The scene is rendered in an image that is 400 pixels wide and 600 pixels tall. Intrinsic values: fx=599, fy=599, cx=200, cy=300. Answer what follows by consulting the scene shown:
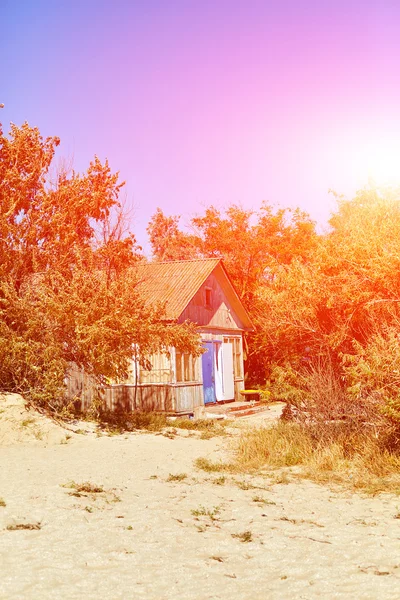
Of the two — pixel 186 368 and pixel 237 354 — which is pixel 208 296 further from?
pixel 186 368

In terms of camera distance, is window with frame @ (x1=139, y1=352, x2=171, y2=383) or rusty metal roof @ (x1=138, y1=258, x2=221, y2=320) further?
rusty metal roof @ (x1=138, y1=258, x2=221, y2=320)

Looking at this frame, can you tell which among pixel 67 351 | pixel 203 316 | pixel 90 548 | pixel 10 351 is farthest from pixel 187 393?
pixel 90 548

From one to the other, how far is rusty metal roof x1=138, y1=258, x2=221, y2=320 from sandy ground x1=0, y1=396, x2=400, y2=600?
32.9ft

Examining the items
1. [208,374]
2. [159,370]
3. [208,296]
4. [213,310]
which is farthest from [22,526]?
[213,310]

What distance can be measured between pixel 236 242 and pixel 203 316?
9142 mm

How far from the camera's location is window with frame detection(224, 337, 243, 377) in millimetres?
25062

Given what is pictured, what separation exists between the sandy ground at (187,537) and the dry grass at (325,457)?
66cm

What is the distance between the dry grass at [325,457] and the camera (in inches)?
381

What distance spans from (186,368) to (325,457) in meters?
10.2

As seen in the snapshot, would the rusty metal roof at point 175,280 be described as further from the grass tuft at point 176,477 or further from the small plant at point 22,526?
the small plant at point 22,526

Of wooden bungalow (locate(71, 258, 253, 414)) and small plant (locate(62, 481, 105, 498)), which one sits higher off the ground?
wooden bungalow (locate(71, 258, 253, 414))

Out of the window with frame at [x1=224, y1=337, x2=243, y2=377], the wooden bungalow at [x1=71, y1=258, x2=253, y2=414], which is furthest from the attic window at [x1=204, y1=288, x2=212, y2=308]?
the window with frame at [x1=224, y1=337, x2=243, y2=377]

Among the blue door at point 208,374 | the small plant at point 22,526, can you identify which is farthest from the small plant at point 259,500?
the blue door at point 208,374

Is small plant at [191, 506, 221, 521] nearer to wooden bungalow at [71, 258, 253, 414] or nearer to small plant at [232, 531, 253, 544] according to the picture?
small plant at [232, 531, 253, 544]
